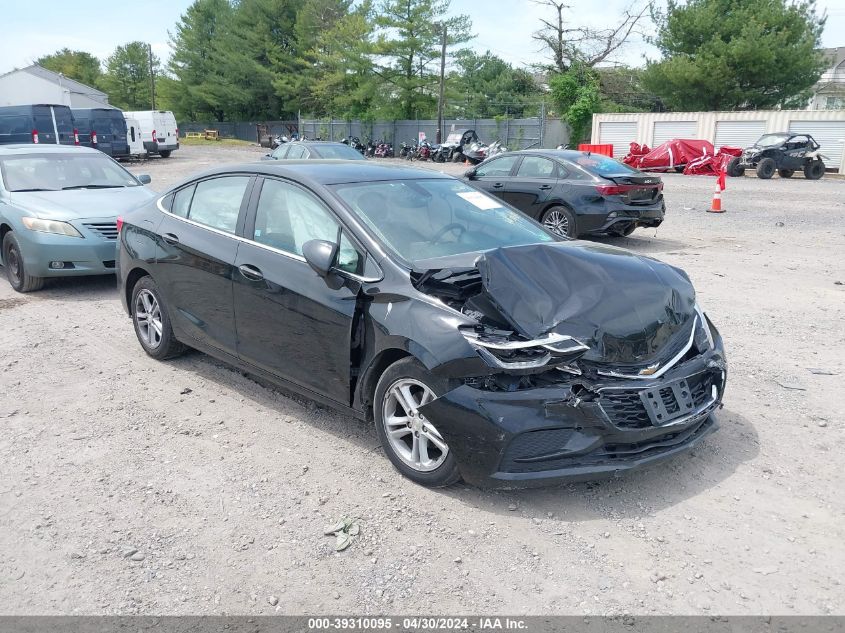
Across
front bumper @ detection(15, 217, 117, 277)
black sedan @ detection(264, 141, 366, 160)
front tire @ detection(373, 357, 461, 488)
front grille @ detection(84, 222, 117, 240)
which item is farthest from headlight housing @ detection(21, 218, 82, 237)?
black sedan @ detection(264, 141, 366, 160)

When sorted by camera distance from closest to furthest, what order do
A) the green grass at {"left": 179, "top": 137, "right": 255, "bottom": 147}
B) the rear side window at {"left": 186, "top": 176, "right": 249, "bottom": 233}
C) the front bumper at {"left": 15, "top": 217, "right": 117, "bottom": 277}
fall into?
1. the rear side window at {"left": 186, "top": 176, "right": 249, "bottom": 233}
2. the front bumper at {"left": 15, "top": 217, "right": 117, "bottom": 277}
3. the green grass at {"left": 179, "top": 137, "right": 255, "bottom": 147}

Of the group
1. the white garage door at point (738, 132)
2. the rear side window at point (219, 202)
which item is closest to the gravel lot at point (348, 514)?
the rear side window at point (219, 202)

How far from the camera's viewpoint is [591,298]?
3744 millimetres

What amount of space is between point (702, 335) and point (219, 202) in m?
3.41

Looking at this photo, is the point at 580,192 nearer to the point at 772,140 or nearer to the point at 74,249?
the point at 74,249

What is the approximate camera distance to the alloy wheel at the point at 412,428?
3.74 meters

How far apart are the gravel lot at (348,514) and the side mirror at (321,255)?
3.66 ft

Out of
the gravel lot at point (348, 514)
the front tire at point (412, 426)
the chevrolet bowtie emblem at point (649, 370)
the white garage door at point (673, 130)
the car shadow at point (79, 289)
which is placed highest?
the white garage door at point (673, 130)

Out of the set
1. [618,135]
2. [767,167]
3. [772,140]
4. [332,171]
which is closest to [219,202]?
[332,171]

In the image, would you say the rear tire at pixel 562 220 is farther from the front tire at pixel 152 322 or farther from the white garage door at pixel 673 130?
the white garage door at pixel 673 130

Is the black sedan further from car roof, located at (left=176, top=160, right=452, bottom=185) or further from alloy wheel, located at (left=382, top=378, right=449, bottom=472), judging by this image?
alloy wheel, located at (left=382, top=378, right=449, bottom=472)

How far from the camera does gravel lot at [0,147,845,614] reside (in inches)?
120

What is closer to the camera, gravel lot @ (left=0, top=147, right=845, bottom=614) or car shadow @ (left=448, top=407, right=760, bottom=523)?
gravel lot @ (left=0, top=147, right=845, bottom=614)

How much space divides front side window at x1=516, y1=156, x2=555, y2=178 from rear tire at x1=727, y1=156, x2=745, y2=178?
17918 mm
